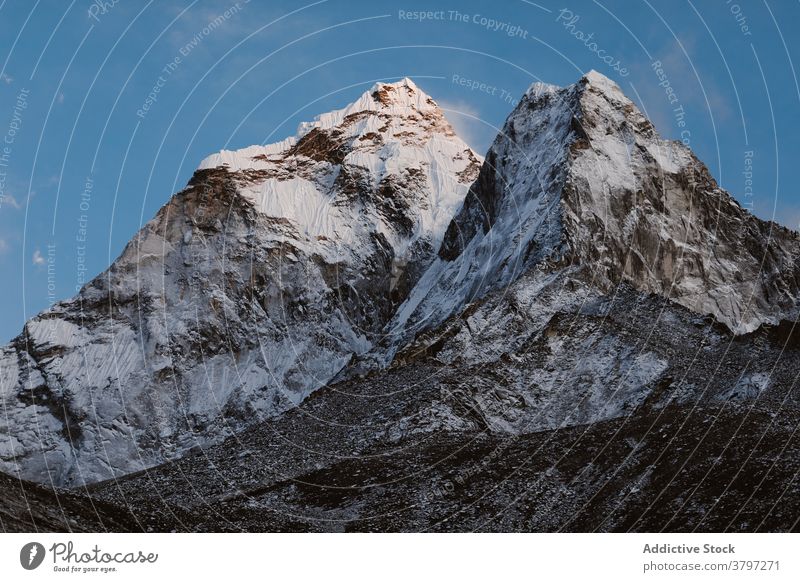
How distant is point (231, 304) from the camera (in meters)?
156

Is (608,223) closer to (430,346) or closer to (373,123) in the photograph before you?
(430,346)

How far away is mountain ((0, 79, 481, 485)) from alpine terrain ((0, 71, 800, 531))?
424 millimetres

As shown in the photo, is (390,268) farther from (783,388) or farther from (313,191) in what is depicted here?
(783,388)

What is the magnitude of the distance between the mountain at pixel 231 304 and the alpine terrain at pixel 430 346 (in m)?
0.42

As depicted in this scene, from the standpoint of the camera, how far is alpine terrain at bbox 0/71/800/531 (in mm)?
59688

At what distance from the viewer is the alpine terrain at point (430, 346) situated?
2350 inches

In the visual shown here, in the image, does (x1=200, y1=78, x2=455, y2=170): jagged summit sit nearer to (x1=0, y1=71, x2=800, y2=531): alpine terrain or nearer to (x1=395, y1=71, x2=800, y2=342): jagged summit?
(x1=0, y1=71, x2=800, y2=531): alpine terrain

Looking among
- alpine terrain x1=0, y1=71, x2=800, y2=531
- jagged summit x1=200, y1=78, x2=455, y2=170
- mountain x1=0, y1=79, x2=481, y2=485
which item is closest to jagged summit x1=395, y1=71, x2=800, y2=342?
alpine terrain x1=0, y1=71, x2=800, y2=531

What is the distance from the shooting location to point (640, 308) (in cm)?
9031

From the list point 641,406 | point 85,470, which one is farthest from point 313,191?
point 641,406

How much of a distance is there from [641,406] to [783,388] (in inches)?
361

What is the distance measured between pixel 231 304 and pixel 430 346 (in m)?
73.4

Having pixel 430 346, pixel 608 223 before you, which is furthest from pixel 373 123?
pixel 430 346

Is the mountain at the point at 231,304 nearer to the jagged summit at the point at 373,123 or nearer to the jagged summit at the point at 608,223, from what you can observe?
the jagged summit at the point at 373,123
